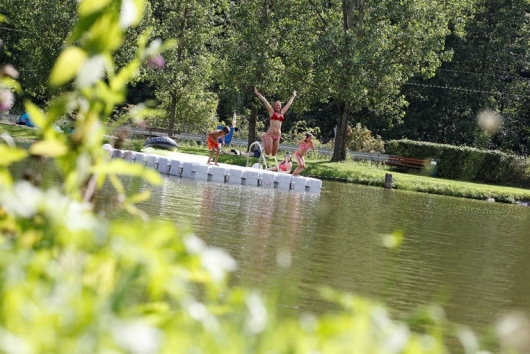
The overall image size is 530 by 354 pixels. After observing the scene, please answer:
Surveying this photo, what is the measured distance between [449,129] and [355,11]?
1872cm

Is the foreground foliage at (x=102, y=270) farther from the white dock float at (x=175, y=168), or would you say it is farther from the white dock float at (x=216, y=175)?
the white dock float at (x=175, y=168)

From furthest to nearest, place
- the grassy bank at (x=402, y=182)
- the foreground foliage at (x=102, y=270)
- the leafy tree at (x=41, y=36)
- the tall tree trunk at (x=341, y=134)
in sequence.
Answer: the leafy tree at (x=41, y=36) < the tall tree trunk at (x=341, y=134) < the grassy bank at (x=402, y=182) < the foreground foliage at (x=102, y=270)

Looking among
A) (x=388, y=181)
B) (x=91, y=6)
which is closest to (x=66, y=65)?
(x=91, y=6)

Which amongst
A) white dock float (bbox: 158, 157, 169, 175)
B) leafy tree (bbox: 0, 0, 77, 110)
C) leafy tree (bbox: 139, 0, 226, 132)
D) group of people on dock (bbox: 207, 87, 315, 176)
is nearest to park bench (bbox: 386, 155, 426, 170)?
leafy tree (bbox: 139, 0, 226, 132)

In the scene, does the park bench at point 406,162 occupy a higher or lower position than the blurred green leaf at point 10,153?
lower

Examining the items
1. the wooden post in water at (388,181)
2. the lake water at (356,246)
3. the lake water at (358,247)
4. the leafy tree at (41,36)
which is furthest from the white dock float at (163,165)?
the leafy tree at (41,36)

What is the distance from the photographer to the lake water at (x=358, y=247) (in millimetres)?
8906

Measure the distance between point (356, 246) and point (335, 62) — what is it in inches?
1021

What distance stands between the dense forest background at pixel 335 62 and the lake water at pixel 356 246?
55.6 feet

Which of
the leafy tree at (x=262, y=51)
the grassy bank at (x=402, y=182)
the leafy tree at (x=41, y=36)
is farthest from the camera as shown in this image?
the leafy tree at (x=41, y=36)

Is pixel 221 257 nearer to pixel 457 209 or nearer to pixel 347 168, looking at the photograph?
pixel 457 209

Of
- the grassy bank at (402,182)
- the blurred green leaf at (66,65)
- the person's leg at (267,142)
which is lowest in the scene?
the grassy bank at (402,182)

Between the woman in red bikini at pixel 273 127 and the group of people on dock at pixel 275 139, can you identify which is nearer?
the group of people on dock at pixel 275 139

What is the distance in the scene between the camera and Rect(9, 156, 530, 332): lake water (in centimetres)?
888
